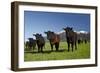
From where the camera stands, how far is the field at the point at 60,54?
1.85 meters

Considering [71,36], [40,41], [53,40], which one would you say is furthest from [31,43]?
[71,36]

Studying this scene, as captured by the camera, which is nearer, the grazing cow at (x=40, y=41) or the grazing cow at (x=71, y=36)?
the grazing cow at (x=40, y=41)

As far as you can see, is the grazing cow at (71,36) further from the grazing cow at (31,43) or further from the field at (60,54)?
the grazing cow at (31,43)

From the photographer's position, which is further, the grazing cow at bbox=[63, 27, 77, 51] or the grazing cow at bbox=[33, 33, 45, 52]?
the grazing cow at bbox=[63, 27, 77, 51]

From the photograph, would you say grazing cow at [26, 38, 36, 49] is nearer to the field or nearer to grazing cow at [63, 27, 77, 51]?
the field

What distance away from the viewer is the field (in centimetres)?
185

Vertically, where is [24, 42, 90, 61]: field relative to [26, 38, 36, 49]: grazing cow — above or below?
below

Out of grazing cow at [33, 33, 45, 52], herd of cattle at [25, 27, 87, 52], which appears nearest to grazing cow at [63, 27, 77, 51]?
herd of cattle at [25, 27, 87, 52]

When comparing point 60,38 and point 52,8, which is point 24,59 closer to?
point 60,38

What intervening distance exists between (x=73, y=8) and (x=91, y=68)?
1.89 feet

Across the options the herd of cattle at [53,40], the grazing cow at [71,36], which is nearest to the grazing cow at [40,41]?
the herd of cattle at [53,40]

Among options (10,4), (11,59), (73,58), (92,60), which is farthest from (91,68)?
(10,4)

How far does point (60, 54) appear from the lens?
6.39ft

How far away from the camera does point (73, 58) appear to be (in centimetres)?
199
